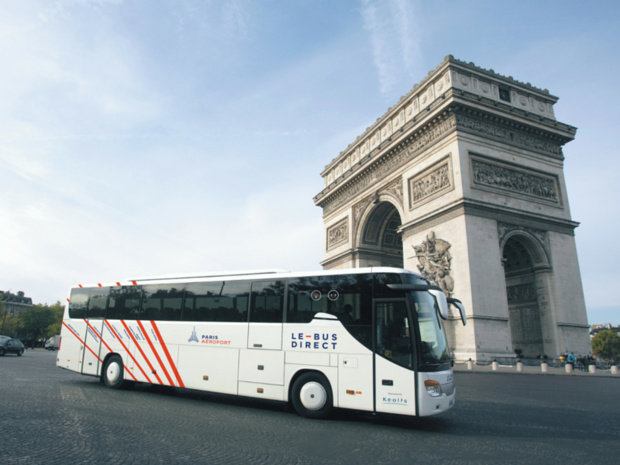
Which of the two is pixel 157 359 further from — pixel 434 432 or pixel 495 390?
pixel 495 390

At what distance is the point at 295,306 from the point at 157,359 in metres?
3.94

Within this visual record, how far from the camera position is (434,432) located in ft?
20.3

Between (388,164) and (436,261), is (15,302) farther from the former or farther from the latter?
(436,261)

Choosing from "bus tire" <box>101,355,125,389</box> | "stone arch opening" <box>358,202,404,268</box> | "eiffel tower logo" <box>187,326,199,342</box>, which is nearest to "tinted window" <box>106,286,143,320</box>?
"bus tire" <box>101,355,125,389</box>

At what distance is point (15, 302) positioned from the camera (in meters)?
101

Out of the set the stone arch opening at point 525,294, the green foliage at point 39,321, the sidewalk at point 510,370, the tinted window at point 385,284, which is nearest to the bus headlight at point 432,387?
the tinted window at point 385,284

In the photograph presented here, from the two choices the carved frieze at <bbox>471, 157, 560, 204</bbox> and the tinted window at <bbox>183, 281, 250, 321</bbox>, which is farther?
the carved frieze at <bbox>471, 157, 560, 204</bbox>

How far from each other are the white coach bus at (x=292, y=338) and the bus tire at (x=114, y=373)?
0.03 metres

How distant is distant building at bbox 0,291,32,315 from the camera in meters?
97.9

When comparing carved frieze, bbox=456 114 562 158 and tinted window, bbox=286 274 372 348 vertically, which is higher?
carved frieze, bbox=456 114 562 158

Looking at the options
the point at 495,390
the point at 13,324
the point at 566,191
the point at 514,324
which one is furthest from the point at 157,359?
the point at 13,324

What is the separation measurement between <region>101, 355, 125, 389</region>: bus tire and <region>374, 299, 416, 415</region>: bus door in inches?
269

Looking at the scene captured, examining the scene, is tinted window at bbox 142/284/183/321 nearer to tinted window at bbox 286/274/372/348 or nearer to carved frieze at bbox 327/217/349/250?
tinted window at bbox 286/274/372/348

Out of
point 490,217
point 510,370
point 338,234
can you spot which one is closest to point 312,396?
point 510,370
